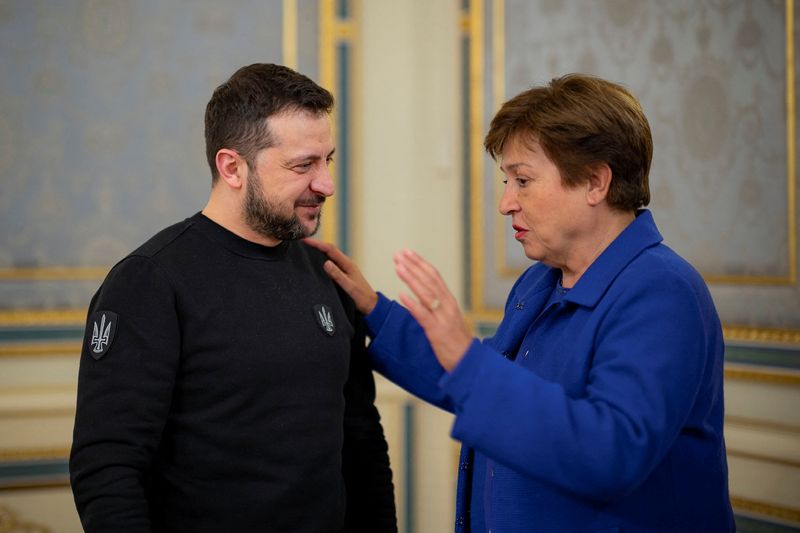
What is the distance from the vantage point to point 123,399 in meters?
1.51

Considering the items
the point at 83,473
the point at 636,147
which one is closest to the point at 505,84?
the point at 636,147

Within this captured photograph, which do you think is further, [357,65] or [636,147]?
[357,65]

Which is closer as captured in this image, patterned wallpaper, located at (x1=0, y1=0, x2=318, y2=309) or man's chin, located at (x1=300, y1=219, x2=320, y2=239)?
man's chin, located at (x1=300, y1=219, x2=320, y2=239)

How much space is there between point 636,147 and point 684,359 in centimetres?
41

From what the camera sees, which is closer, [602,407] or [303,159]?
[602,407]

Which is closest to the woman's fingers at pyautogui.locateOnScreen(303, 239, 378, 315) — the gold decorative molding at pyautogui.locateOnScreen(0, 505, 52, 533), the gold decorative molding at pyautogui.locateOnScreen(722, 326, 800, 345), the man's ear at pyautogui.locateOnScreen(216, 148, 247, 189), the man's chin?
the man's chin

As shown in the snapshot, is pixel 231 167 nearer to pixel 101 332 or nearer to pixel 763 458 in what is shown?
pixel 101 332

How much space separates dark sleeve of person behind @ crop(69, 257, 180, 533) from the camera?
1.48 meters

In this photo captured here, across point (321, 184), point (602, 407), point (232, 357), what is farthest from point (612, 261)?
point (232, 357)

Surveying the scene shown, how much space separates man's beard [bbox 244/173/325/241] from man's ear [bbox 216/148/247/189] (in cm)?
2

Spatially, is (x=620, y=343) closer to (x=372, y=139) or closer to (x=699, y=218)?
(x=699, y=218)

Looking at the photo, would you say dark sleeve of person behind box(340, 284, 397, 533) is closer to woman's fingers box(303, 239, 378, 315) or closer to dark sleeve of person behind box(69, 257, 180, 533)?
woman's fingers box(303, 239, 378, 315)

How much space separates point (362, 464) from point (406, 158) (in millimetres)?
1725

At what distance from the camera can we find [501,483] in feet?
5.27
